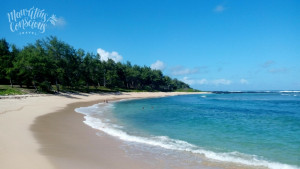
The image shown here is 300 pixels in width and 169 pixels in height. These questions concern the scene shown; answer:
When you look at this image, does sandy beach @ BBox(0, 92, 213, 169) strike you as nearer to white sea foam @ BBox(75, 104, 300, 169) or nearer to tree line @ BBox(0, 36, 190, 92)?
white sea foam @ BBox(75, 104, 300, 169)

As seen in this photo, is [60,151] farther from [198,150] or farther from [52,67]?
[52,67]

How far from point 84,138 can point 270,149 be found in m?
10.8

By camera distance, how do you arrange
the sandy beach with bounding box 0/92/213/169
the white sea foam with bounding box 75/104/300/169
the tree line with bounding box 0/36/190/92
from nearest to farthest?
the sandy beach with bounding box 0/92/213/169 → the white sea foam with bounding box 75/104/300/169 → the tree line with bounding box 0/36/190/92

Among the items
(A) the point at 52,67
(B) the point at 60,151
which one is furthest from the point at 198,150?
(A) the point at 52,67

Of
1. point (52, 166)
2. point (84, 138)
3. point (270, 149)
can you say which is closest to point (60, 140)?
point (84, 138)

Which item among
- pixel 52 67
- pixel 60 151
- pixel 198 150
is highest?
pixel 52 67

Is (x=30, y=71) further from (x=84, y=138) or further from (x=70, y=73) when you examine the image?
(x=84, y=138)

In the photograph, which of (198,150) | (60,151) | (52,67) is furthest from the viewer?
(52,67)

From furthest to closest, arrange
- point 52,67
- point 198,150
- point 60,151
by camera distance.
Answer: point 52,67 → point 198,150 → point 60,151

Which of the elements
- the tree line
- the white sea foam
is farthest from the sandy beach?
the tree line

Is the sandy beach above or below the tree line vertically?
below

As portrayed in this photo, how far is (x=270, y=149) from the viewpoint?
1132 centimetres

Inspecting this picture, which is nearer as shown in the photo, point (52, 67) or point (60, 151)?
point (60, 151)

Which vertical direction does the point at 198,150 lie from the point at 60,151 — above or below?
below
